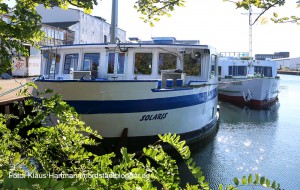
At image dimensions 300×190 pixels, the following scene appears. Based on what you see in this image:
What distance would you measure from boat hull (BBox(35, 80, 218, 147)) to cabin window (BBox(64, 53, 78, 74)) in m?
2.78

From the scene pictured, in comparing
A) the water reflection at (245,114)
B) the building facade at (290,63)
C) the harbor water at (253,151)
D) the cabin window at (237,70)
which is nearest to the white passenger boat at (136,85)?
the harbor water at (253,151)

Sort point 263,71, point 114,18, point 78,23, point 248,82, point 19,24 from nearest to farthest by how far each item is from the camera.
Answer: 1. point 19,24
2. point 114,18
3. point 248,82
4. point 263,71
5. point 78,23

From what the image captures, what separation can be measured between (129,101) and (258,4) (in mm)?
5675

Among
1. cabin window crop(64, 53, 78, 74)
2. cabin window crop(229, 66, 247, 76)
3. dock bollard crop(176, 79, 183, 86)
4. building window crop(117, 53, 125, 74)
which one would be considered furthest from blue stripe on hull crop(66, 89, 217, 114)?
cabin window crop(229, 66, 247, 76)

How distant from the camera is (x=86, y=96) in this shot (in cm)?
793

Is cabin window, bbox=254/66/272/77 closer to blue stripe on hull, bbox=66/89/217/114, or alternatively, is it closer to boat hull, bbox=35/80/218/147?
boat hull, bbox=35/80/218/147

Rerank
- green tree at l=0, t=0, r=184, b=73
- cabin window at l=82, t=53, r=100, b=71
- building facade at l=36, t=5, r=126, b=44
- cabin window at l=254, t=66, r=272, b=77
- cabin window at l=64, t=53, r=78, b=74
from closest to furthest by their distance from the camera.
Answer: green tree at l=0, t=0, r=184, b=73, cabin window at l=82, t=53, r=100, b=71, cabin window at l=64, t=53, r=78, b=74, cabin window at l=254, t=66, r=272, b=77, building facade at l=36, t=5, r=126, b=44

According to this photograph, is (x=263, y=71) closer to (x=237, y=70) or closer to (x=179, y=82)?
(x=237, y=70)

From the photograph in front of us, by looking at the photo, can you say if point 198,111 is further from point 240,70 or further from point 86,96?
point 240,70

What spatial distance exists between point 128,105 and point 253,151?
6541 millimetres

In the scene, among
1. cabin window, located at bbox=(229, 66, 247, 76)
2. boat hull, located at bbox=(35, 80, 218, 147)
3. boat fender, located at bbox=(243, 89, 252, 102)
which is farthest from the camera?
cabin window, located at bbox=(229, 66, 247, 76)

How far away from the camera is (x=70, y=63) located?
11156 millimetres

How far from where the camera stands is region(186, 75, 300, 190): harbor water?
31.3 feet

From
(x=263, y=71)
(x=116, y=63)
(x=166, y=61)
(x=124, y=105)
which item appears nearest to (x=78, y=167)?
(x=124, y=105)
